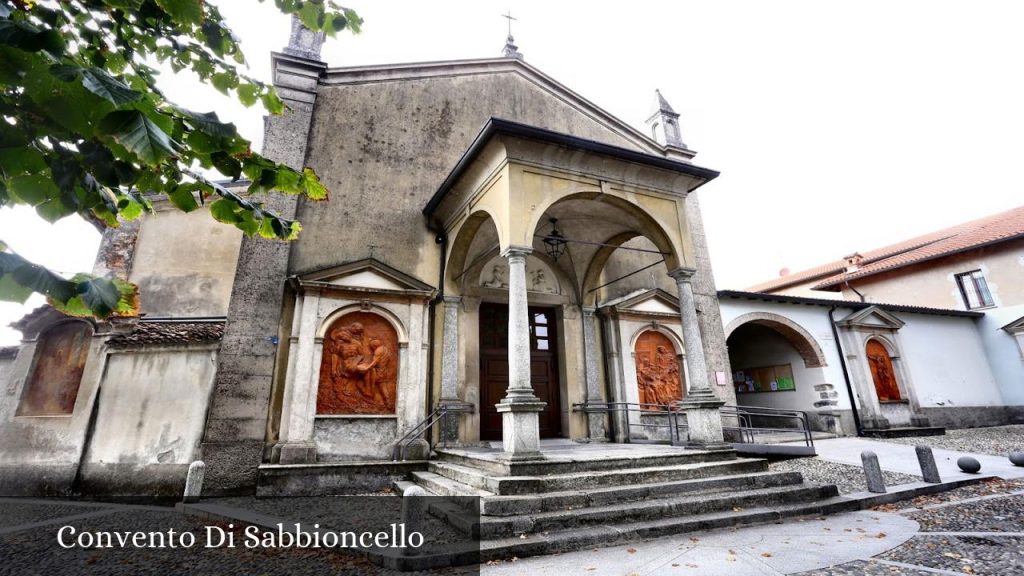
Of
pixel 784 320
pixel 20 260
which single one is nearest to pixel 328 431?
pixel 20 260

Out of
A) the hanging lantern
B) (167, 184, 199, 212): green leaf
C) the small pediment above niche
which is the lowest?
(167, 184, 199, 212): green leaf

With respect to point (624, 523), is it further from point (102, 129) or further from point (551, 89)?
point (551, 89)

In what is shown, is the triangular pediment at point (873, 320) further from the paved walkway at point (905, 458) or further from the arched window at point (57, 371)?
the arched window at point (57, 371)

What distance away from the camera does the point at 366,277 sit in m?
8.07

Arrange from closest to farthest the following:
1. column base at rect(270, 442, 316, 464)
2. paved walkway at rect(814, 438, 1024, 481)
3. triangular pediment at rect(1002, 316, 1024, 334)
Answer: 1. column base at rect(270, 442, 316, 464)
2. paved walkway at rect(814, 438, 1024, 481)
3. triangular pediment at rect(1002, 316, 1024, 334)

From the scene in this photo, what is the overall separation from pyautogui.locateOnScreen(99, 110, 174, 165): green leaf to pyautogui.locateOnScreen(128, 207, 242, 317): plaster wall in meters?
8.24

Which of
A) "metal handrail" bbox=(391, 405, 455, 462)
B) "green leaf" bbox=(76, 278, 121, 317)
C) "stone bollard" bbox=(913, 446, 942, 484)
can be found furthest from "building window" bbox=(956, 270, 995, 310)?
"green leaf" bbox=(76, 278, 121, 317)

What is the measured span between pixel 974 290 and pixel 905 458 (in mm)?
12702

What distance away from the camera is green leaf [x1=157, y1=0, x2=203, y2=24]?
2236mm

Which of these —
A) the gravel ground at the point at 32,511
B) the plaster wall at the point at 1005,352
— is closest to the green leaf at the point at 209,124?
the gravel ground at the point at 32,511

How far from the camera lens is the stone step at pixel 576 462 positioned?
16.8 feet

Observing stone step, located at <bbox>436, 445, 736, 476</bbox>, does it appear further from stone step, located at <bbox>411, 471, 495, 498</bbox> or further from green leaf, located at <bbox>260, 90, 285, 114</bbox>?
green leaf, located at <bbox>260, 90, 285, 114</bbox>

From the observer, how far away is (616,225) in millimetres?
9070

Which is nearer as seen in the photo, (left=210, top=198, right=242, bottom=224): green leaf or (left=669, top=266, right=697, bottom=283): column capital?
(left=210, top=198, right=242, bottom=224): green leaf
